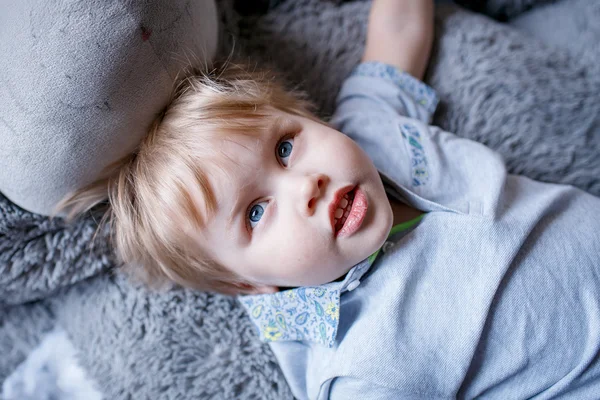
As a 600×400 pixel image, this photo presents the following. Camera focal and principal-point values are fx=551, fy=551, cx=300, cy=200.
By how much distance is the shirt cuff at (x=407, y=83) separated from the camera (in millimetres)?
1042

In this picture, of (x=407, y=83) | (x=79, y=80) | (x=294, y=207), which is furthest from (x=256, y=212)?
(x=407, y=83)

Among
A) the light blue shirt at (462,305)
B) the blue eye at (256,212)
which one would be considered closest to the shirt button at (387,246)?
the light blue shirt at (462,305)

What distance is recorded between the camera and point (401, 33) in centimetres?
107

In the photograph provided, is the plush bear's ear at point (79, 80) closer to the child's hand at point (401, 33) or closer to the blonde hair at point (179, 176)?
the blonde hair at point (179, 176)

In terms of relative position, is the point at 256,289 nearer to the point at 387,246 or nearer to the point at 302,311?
the point at 302,311

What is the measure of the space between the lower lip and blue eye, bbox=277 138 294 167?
12cm

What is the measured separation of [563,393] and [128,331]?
28.7 inches

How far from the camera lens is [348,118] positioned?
1.01 meters

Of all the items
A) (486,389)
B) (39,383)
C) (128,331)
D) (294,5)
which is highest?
(294,5)

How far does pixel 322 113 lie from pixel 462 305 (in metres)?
0.48

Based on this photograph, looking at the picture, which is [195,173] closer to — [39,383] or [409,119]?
[409,119]

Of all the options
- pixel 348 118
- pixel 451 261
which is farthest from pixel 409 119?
pixel 451 261

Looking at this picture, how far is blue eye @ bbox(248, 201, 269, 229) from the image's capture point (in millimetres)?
809

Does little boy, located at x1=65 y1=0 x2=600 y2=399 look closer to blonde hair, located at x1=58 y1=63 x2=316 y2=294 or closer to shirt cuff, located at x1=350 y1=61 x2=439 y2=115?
blonde hair, located at x1=58 y1=63 x2=316 y2=294
